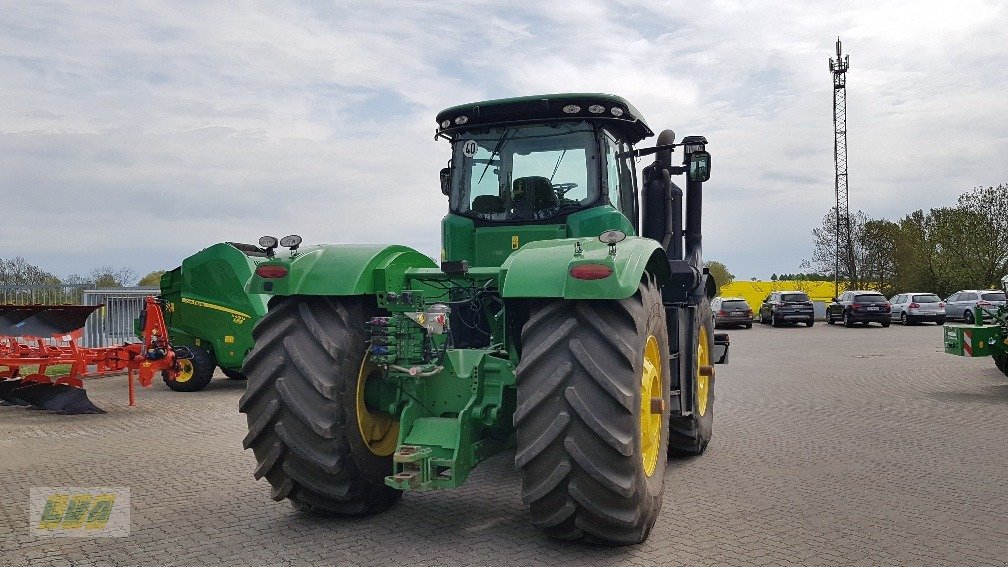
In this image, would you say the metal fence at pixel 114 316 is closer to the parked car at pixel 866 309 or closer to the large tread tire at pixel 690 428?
the large tread tire at pixel 690 428

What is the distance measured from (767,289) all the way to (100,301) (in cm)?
4075

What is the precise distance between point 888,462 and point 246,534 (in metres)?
5.33

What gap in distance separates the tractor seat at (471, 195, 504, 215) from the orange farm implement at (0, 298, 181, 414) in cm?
635

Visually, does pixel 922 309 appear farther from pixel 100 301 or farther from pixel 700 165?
pixel 700 165

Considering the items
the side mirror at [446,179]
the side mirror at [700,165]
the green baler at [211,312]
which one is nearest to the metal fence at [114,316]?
the green baler at [211,312]

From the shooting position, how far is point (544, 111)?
6.12 metres

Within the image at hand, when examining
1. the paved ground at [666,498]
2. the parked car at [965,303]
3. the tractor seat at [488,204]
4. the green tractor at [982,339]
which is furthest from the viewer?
the parked car at [965,303]

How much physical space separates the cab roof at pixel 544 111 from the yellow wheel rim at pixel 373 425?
2235mm

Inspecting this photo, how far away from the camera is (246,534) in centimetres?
493

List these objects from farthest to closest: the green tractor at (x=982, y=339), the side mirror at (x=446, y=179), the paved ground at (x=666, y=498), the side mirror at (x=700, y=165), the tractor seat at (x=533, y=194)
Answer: the green tractor at (x=982, y=339)
the side mirror at (x=700, y=165)
the side mirror at (x=446, y=179)
the tractor seat at (x=533, y=194)
the paved ground at (x=666, y=498)

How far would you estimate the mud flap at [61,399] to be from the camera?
10367 mm

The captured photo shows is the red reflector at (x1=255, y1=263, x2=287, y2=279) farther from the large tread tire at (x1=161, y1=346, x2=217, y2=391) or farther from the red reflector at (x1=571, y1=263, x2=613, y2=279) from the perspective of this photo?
the large tread tire at (x1=161, y1=346, x2=217, y2=391)

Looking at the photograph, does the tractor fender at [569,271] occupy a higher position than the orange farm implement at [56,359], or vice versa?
the tractor fender at [569,271]
